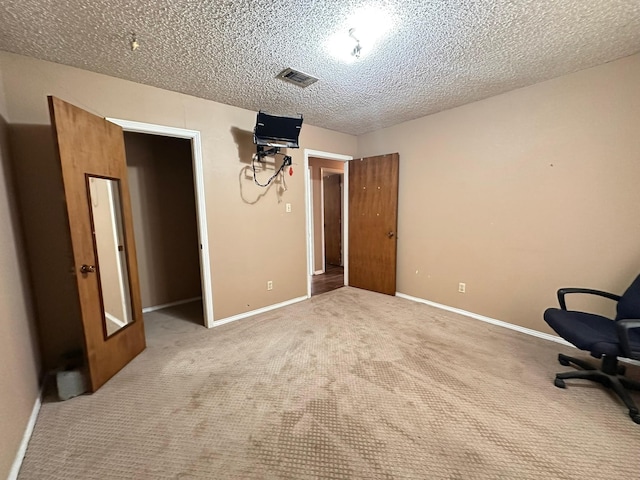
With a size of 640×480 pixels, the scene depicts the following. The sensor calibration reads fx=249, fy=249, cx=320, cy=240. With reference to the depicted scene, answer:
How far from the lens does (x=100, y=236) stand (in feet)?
6.64

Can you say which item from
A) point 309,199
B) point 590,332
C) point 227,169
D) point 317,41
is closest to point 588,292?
point 590,332

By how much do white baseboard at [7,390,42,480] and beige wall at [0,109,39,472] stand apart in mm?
32

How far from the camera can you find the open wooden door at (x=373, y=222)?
365 cm

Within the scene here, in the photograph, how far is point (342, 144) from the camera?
3969 millimetres

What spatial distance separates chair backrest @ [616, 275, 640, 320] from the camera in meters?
1.77

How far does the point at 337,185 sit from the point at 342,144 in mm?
1663

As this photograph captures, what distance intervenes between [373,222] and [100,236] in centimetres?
322

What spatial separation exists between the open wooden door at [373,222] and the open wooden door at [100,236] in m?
2.96

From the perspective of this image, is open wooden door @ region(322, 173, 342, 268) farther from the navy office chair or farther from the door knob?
the door knob

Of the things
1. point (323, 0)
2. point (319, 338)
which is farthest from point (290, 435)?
point (323, 0)

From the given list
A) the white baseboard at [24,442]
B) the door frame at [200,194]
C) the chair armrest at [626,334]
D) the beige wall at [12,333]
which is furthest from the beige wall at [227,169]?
the chair armrest at [626,334]

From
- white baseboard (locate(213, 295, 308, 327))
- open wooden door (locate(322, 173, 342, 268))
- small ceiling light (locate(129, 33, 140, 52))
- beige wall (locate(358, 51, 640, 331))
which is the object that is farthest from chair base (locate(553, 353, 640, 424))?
open wooden door (locate(322, 173, 342, 268))

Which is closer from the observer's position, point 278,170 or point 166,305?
point 278,170

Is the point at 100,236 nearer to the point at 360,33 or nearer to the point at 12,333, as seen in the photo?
the point at 12,333
